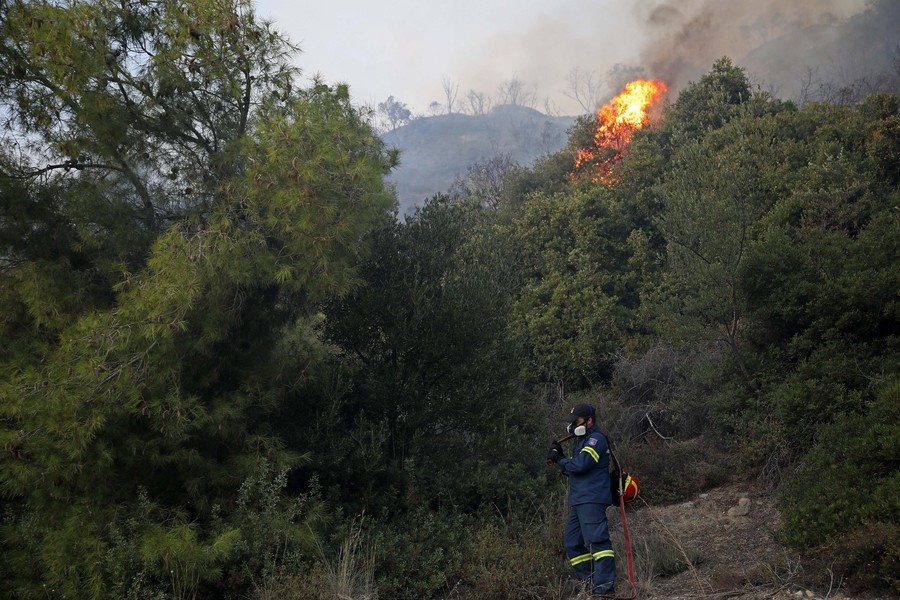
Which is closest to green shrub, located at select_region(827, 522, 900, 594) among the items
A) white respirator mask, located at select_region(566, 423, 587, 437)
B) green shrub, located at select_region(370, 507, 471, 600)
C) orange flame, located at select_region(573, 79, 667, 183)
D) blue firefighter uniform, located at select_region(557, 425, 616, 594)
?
blue firefighter uniform, located at select_region(557, 425, 616, 594)

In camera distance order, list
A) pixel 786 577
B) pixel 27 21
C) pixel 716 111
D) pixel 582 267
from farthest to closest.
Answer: pixel 716 111 < pixel 582 267 < pixel 27 21 < pixel 786 577

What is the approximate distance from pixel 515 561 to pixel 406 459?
267cm

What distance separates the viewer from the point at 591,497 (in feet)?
21.1

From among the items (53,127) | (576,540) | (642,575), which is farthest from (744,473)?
(53,127)

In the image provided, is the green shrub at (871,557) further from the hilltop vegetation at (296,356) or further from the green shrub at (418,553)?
the green shrub at (418,553)

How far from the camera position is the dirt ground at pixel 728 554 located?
19.8ft

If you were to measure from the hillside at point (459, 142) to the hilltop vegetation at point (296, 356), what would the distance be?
85412 mm

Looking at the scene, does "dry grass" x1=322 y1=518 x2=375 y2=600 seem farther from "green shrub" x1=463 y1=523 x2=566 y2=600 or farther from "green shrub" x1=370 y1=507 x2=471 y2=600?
"green shrub" x1=463 y1=523 x2=566 y2=600

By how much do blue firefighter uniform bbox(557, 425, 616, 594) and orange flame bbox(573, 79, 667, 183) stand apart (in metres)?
17.7

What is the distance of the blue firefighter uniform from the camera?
6266 mm

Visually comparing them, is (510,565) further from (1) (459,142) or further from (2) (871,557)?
(1) (459,142)

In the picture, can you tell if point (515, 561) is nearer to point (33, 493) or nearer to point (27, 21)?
point (33, 493)

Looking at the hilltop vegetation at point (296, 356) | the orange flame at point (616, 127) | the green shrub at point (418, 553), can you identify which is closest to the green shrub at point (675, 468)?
the hilltop vegetation at point (296, 356)

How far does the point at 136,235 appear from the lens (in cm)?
813
